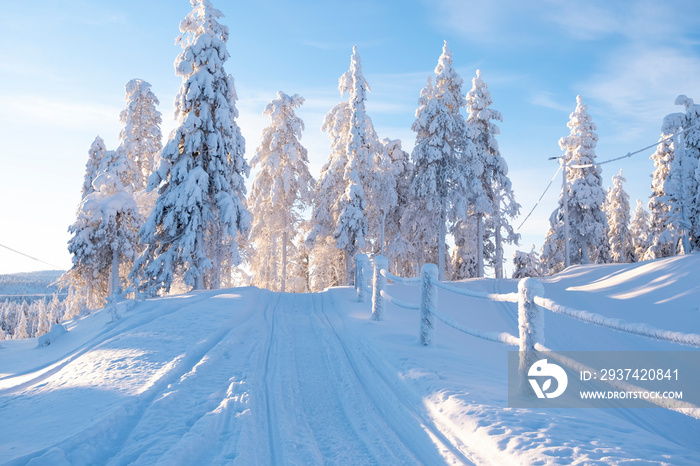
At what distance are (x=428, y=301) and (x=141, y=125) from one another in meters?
27.1

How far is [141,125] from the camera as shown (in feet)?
92.2

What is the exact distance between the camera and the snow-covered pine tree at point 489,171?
29.4 meters

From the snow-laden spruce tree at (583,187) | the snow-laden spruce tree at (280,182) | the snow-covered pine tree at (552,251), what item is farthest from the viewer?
the snow-covered pine tree at (552,251)

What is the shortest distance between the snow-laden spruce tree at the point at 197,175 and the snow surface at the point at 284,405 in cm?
872

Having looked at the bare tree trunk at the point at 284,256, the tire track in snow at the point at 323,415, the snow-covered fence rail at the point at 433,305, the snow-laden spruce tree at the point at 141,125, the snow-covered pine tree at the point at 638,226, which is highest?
the snow-laden spruce tree at the point at 141,125

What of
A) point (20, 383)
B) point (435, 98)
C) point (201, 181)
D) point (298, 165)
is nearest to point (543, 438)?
point (20, 383)

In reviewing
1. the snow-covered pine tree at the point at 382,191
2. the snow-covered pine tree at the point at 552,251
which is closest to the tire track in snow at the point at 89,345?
the snow-covered pine tree at the point at 382,191

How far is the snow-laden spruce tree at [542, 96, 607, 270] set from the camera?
3228 centimetres

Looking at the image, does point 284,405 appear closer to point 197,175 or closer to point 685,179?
point 197,175

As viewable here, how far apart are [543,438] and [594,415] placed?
1123 mm

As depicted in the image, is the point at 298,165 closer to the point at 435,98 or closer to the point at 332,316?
the point at 435,98

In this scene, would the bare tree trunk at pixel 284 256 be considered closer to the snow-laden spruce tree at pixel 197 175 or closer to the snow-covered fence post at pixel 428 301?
the snow-laden spruce tree at pixel 197 175

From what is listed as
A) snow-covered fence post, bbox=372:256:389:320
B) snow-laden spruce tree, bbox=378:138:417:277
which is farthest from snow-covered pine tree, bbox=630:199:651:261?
snow-covered fence post, bbox=372:256:389:320

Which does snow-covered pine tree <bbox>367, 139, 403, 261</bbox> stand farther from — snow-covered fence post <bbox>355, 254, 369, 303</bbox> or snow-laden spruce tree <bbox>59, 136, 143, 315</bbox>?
snow-covered fence post <bbox>355, 254, 369, 303</bbox>
